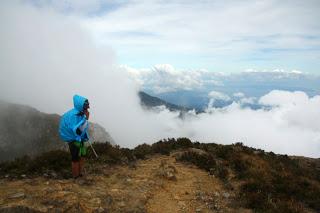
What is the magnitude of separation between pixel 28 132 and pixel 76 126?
178 meters

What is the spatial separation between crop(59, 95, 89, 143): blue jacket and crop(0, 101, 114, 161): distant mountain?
14425cm

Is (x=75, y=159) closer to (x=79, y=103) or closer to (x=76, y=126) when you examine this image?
(x=76, y=126)

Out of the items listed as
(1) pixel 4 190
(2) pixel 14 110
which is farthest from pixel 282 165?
(2) pixel 14 110

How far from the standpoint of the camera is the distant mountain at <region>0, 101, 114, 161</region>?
158875 millimetres

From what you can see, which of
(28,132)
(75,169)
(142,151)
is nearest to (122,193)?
(75,169)

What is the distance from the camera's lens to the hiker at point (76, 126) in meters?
11.3

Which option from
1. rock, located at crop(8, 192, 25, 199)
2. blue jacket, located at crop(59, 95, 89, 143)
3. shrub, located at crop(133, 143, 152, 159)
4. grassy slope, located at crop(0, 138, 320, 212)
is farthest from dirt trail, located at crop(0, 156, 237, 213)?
shrub, located at crop(133, 143, 152, 159)

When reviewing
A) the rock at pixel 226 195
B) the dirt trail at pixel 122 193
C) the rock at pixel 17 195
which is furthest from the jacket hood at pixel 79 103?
the rock at pixel 226 195

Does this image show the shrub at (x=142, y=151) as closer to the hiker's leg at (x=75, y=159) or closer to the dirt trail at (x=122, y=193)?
the dirt trail at (x=122, y=193)

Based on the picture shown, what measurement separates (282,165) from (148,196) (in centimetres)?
973

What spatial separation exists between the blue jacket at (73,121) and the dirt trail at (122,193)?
165 cm

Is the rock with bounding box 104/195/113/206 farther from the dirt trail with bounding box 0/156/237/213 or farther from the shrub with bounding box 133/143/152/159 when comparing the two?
the shrub with bounding box 133/143/152/159

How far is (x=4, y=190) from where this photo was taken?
10.7m

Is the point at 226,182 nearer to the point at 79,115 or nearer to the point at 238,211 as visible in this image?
the point at 238,211
